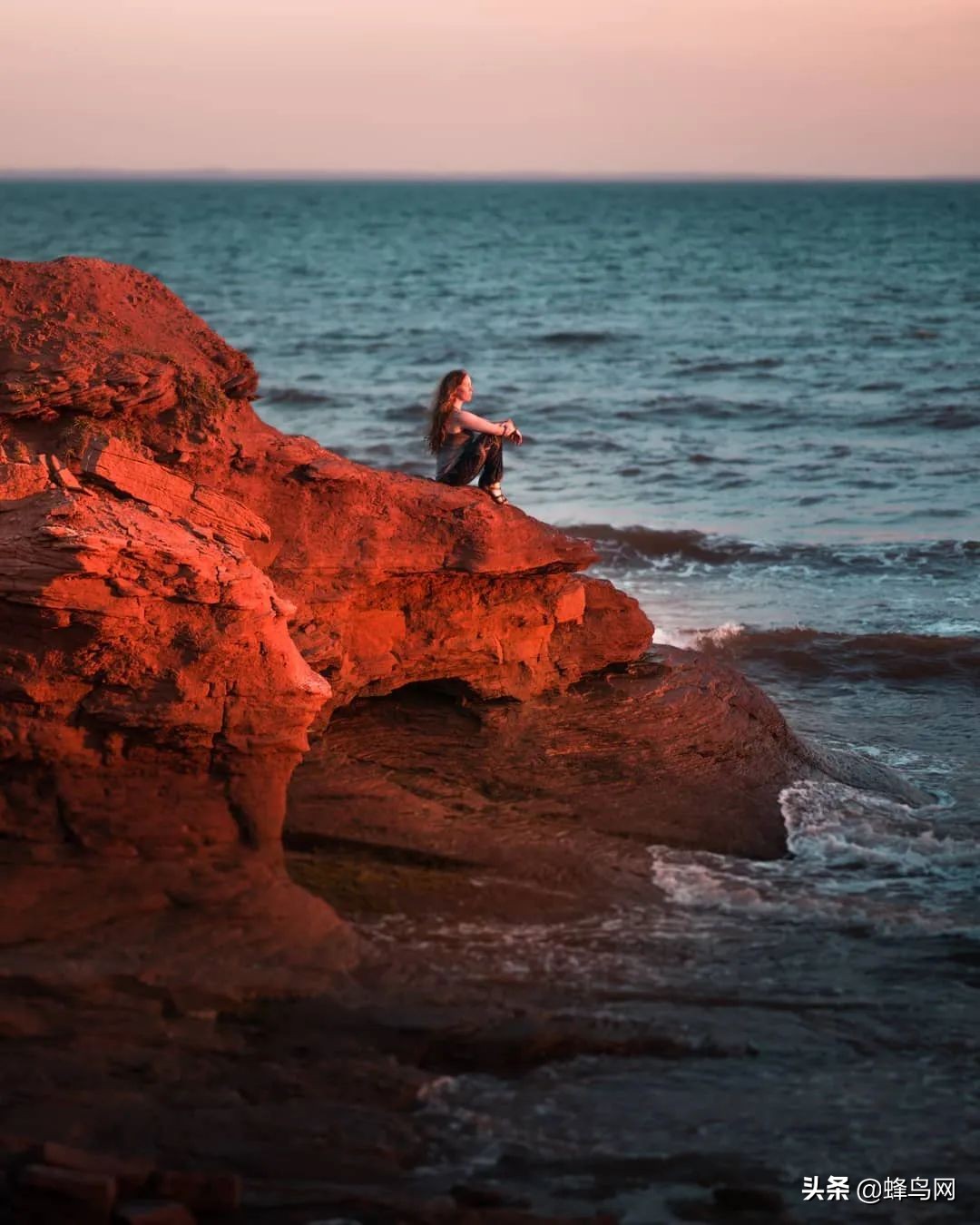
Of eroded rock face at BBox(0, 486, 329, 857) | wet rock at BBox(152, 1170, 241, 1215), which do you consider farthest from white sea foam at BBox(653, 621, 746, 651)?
wet rock at BBox(152, 1170, 241, 1215)

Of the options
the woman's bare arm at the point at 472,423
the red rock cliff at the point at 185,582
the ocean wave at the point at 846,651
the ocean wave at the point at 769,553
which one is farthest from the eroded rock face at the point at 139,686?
the ocean wave at the point at 769,553

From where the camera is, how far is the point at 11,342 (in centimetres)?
764

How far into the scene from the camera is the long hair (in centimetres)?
931

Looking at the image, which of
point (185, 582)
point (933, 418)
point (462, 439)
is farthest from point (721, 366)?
point (185, 582)

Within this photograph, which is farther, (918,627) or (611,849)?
(918,627)

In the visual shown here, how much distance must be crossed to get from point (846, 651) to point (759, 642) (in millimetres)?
789

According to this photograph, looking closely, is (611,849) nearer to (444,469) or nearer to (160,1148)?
(444,469)

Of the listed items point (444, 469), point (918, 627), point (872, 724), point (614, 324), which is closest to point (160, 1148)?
point (444, 469)

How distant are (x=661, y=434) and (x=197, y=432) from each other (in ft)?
53.9

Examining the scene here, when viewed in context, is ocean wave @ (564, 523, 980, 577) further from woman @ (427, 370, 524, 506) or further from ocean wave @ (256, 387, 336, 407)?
ocean wave @ (256, 387, 336, 407)

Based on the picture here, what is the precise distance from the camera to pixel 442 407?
9320mm

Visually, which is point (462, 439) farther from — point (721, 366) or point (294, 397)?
point (721, 366)

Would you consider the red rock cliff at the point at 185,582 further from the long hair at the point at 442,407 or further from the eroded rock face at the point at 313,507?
the long hair at the point at 442,407

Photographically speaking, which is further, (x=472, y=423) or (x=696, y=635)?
(x=696, y=635)
